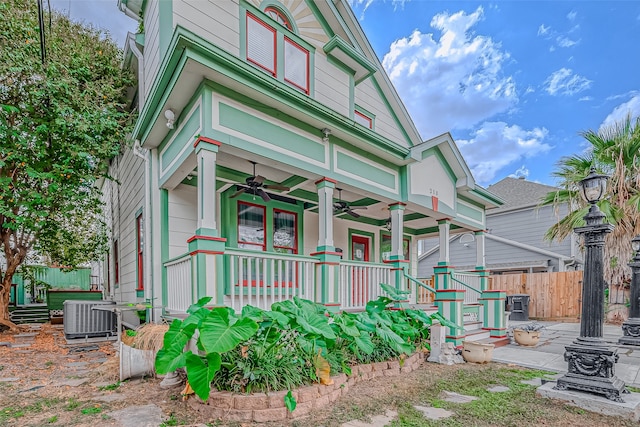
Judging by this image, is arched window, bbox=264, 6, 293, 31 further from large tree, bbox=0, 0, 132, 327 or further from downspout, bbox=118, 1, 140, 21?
large tree, bbox=0, 0, 132, 327

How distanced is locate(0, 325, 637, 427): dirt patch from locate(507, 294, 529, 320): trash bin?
291 inches

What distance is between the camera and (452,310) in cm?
614

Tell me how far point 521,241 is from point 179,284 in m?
Answer: 15.5

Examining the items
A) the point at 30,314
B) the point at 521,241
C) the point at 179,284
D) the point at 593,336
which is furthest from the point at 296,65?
the point at 521,241

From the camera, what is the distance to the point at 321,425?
307cm

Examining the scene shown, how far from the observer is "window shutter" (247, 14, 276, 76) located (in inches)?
226

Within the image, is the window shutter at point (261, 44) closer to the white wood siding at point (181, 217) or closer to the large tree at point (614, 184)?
the white wood siding at point (181, 217)

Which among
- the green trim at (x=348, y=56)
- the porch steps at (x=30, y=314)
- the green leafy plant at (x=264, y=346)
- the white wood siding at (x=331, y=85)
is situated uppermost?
the green trim at (x=348, y=56)

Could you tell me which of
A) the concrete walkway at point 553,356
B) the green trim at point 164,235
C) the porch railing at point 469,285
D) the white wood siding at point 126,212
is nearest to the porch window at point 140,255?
the white wood siding at point 126,212

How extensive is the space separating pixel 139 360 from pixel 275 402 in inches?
81.3

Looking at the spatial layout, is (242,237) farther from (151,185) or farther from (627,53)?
(627,53)

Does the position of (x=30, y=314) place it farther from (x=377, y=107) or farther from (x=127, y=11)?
(x=377, y=107)

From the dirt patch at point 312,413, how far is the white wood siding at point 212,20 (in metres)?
4.79

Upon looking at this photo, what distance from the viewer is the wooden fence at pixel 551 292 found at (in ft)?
37.9
